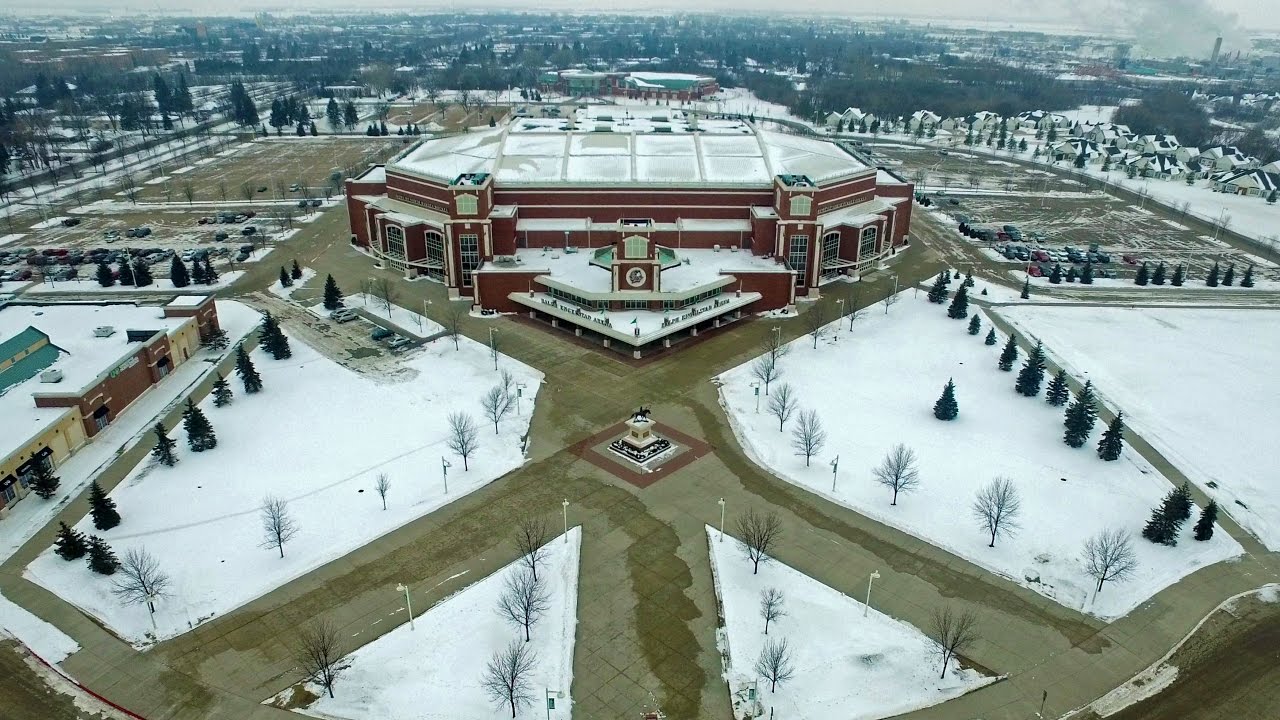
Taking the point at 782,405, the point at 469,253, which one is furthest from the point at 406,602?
the point at 469,253

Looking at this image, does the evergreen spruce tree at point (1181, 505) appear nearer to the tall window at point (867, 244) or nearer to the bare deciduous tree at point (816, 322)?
the bare deciduous tree at point (816, 322)

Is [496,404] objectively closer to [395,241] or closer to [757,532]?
[757,532]

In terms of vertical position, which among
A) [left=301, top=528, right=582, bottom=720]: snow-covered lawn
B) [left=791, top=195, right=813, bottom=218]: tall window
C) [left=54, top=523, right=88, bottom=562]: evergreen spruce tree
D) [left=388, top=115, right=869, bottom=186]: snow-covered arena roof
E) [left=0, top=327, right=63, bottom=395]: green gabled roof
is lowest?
[left=301, top=528, right=582, bottom=720]: snow-covered lawn

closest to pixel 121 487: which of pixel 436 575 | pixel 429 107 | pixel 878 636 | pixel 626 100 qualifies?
pixel 436 575

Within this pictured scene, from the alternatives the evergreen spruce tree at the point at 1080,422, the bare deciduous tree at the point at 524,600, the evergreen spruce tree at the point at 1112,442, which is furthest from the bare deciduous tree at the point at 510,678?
the evergreen spruce tree at the point at 1112,442

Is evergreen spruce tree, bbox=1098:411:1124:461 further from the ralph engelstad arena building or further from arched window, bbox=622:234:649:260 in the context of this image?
arched window, bbox=622:234:649:260

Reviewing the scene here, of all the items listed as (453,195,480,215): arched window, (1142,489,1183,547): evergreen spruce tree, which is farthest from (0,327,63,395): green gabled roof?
(1142,489,1183,547): evergreen spruce tree
